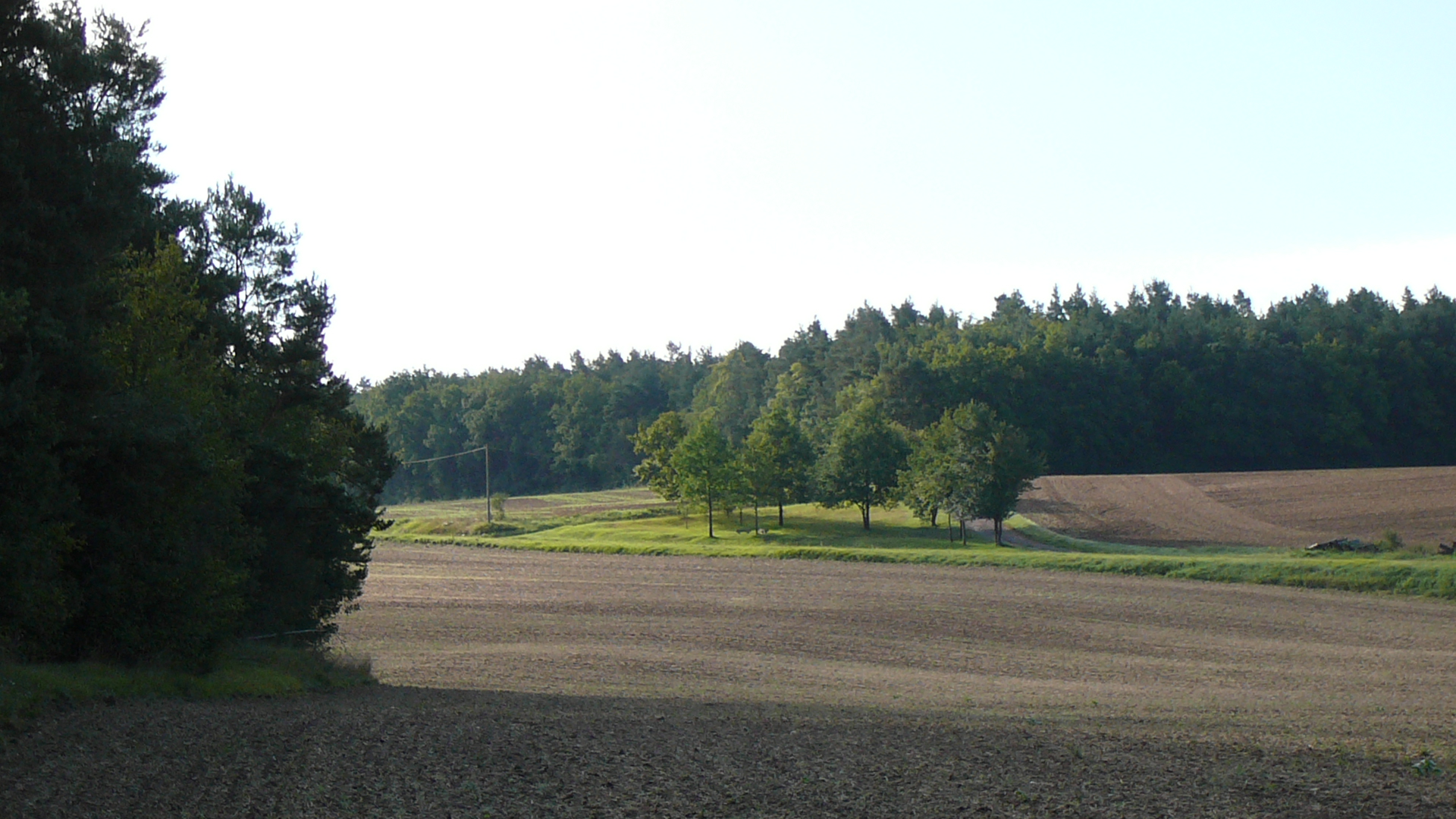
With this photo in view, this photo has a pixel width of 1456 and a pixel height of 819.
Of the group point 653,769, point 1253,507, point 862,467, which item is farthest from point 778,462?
point 653,769

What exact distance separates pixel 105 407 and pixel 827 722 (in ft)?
37.2

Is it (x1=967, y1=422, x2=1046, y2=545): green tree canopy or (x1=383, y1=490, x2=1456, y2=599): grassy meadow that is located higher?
(x1=967, y1=422, x2=1046, y2=545): green tree canopy

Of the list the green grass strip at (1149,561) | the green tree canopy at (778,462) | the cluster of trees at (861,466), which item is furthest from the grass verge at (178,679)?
the green tree canopy at (778,462)

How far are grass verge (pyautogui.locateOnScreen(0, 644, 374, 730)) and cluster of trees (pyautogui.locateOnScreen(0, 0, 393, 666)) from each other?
0.67 metres

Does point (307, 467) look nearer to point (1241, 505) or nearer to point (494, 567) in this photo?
point (494, 567)

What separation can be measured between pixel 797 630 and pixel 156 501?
1840 centimetres

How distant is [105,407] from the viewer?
16.7m

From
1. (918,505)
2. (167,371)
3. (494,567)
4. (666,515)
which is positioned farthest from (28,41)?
(666,515)

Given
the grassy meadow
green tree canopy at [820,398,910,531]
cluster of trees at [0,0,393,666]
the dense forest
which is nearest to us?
cluster of trees at [0,0,393,666]

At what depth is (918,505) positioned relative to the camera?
2640 inches

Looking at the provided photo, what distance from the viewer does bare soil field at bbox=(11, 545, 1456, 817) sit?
33.7ft

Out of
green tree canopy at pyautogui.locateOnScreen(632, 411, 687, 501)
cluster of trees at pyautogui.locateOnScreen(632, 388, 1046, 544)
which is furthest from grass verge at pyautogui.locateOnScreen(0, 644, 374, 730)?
green tree canopy at pyautogui.locateOnScreen(632, 411, 687, 501)

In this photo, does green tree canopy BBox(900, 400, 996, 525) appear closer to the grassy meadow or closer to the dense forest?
the grassy meadow

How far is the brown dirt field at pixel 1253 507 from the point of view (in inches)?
2263
